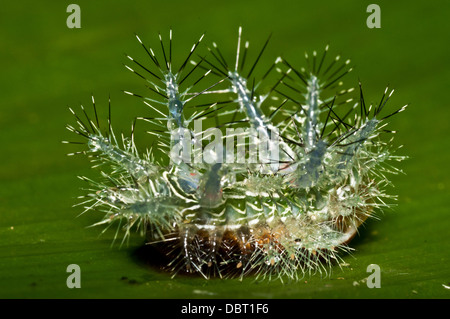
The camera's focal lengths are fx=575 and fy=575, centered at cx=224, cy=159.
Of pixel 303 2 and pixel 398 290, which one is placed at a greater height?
pixel 303 2

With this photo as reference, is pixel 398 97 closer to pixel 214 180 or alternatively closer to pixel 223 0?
pixel 223 0

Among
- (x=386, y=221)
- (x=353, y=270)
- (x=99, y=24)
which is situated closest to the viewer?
(x=353, y=270)

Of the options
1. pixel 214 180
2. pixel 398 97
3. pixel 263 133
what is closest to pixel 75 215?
pixel 214 180

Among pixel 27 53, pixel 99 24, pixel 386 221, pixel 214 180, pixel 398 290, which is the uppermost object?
pixel 99 24

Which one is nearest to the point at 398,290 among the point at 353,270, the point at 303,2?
the point at 353,270

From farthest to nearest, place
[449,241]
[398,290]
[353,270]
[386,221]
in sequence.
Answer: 1. [386,221]
2. [449,241]
3. [353,270]
4. [398,290]

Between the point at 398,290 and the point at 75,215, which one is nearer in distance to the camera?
the point at 398,290

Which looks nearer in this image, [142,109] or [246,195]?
[246,195]
